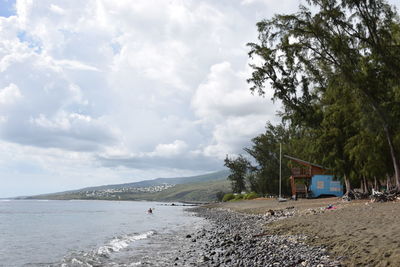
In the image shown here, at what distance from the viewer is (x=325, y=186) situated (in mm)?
55625

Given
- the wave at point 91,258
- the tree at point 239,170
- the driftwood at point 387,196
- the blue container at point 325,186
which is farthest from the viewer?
the tree at point 239,170

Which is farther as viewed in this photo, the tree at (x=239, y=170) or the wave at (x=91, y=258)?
the tree at (x=239, y=170)

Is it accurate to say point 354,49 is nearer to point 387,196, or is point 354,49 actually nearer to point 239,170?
point 387,196

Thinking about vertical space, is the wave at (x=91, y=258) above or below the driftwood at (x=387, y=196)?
below

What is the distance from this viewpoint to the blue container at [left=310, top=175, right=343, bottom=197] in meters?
54.8

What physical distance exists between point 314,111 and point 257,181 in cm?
5498

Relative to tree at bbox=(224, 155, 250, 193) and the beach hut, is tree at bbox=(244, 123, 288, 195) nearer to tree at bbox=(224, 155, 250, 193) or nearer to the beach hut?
tree at bbox=(224, 155, 250, 193)

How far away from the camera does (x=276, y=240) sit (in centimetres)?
1569

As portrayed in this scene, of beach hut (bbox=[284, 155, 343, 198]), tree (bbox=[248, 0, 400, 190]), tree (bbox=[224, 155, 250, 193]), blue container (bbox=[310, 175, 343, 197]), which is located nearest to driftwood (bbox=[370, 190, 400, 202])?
tree (bbox=[248, 0, 400, 190])

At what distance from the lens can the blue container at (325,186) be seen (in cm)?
5478

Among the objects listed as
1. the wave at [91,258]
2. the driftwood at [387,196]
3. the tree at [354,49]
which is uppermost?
the tree at [354,49]

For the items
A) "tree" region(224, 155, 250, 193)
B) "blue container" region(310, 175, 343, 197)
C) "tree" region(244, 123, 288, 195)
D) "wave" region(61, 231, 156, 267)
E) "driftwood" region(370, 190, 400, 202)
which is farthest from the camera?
"tree" region(224, 155, 250, 193)

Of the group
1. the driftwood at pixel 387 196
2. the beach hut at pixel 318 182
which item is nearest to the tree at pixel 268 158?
the beach hut at pixel 318 182

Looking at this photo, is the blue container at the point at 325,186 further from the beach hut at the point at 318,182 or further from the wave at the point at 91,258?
the wave at the point at 91,258
